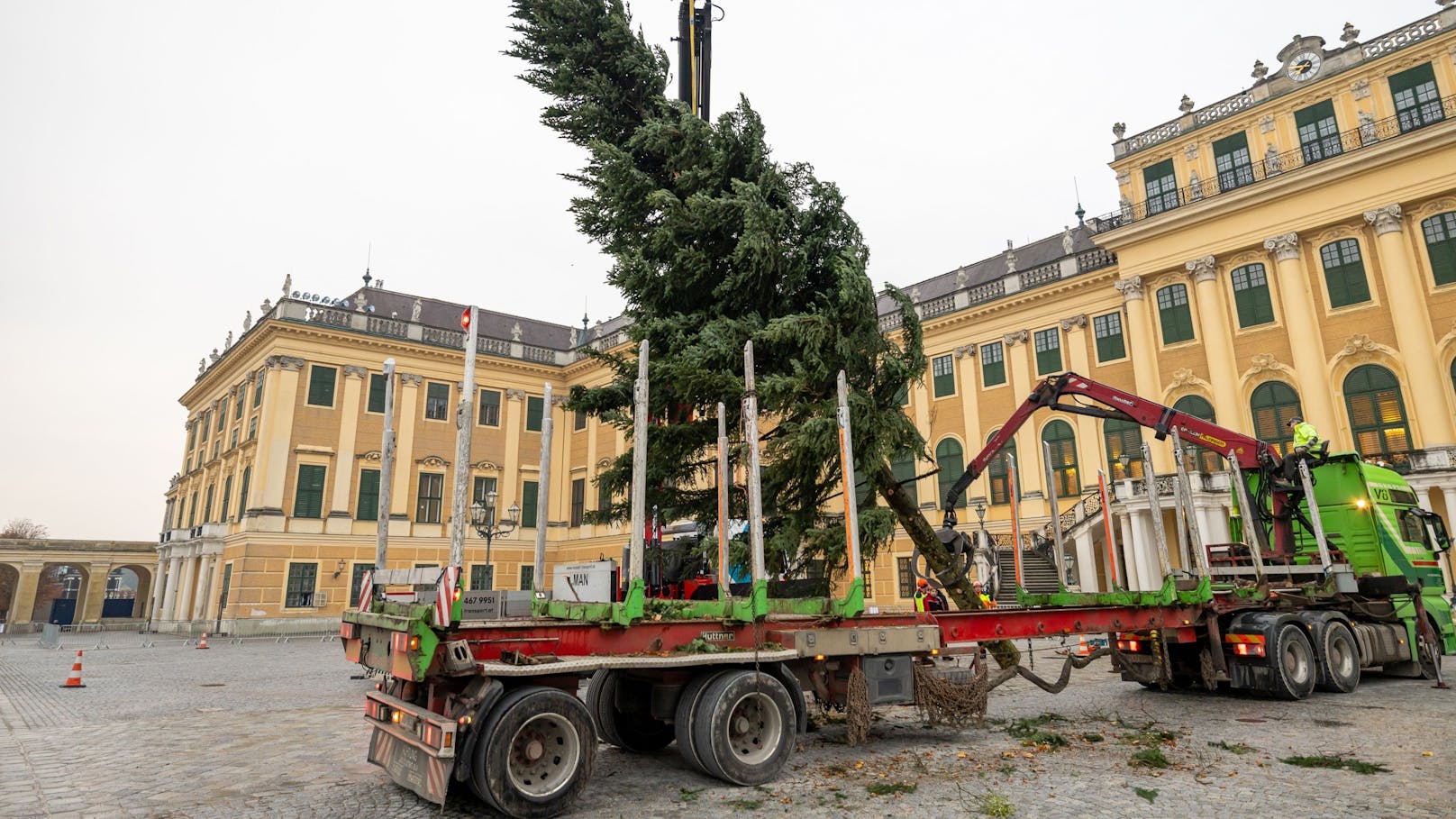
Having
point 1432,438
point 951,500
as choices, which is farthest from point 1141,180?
point 951,500

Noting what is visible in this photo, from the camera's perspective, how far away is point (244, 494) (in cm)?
3478

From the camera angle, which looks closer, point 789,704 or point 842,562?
point 789,704

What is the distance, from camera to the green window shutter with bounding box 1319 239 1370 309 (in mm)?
23781

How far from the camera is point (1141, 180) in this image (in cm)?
2922

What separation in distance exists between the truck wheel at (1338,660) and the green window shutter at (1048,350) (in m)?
18.7

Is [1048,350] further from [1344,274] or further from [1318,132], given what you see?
[1318,132]

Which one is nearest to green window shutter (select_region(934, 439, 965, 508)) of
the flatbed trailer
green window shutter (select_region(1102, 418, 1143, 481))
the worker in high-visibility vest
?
green window shutter (select_region(1102, 418, 1143, 481))

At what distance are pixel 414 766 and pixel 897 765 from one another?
4.23 meters

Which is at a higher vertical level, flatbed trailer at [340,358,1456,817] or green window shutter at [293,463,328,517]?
green window shutter at [293,463,328,517]

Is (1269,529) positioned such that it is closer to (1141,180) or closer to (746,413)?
(746,413)

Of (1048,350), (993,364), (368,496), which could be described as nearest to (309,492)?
(368,496)

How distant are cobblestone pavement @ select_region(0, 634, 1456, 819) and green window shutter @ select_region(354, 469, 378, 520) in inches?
934

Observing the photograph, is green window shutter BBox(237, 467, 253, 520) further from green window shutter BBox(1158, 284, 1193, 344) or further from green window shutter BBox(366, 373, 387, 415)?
green window shutter BBox(1158, 284, 1193, 344)

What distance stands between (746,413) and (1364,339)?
24.0 m
